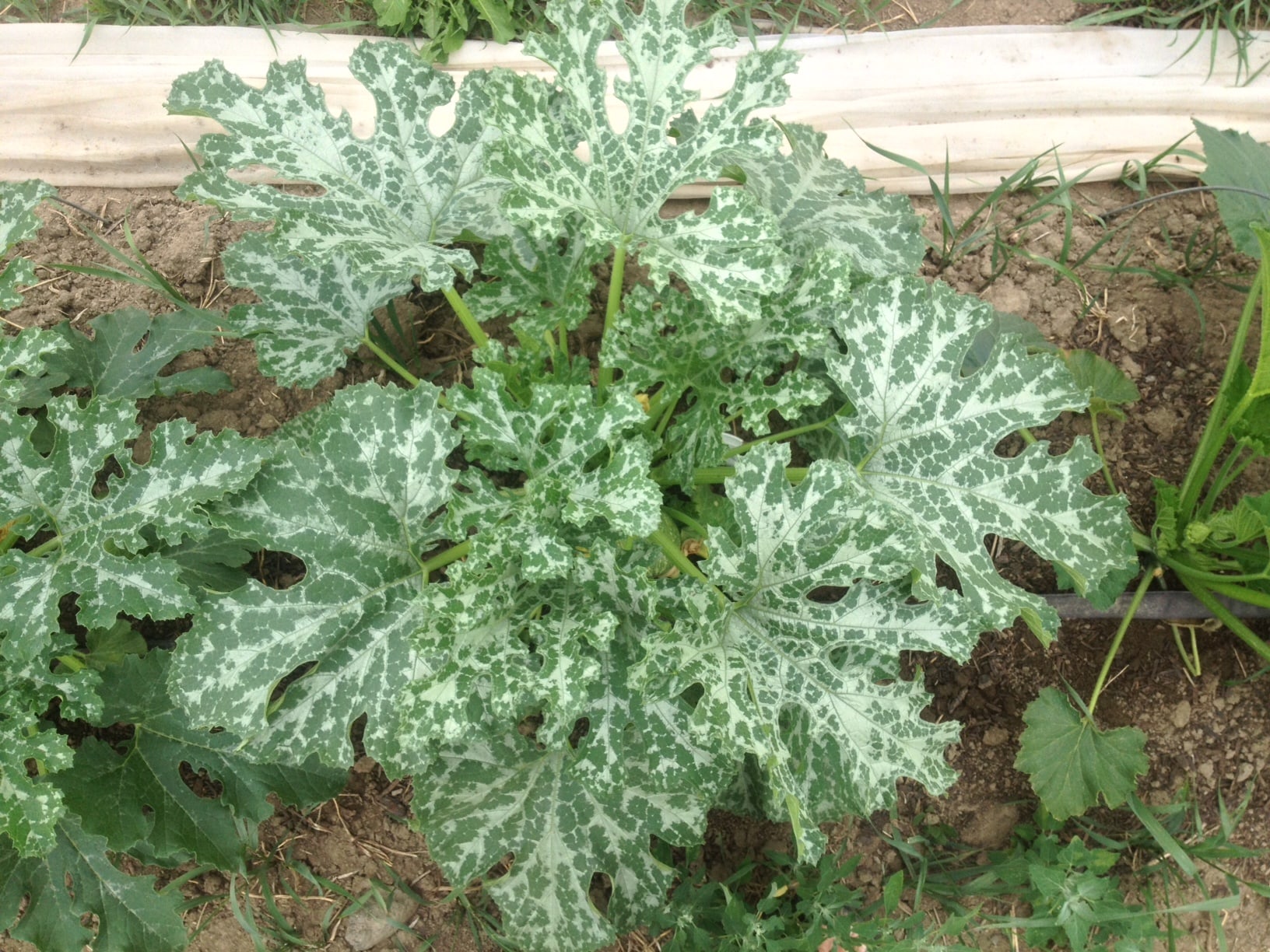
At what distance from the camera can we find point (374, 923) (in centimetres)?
215

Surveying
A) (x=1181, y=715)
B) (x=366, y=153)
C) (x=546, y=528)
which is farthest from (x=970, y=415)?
(x=366, y=153)

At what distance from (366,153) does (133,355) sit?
0.73m

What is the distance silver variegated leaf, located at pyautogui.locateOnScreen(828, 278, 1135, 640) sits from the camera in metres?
1.73

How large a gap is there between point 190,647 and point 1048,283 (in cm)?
205

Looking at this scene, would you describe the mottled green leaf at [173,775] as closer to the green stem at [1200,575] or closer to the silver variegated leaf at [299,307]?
the silver variegated leaf at [299,307]

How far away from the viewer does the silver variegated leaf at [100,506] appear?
1.63 meters

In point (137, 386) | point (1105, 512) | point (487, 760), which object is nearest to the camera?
point (1105, 512)

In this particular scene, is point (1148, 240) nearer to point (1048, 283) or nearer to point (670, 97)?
point (1048, 283)

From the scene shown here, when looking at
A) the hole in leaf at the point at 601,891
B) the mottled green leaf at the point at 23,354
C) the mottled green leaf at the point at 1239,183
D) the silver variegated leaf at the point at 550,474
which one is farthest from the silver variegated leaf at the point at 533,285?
the mottled green leaf at the point at 1239,183

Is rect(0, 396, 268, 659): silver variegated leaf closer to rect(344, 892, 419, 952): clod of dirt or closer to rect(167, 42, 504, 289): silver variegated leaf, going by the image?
rect(167, 42, 504, 289): silver variegated leaf

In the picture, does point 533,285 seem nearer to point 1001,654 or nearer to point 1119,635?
point 1001,654

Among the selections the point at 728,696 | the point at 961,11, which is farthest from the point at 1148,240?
the point at 728,696

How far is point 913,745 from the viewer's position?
5.33 ft

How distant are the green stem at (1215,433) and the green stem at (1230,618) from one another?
16 centimetres
